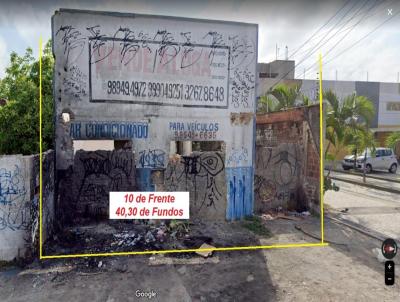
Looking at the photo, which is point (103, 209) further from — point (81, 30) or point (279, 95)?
point (279, 95)

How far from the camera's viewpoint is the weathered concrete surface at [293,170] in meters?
9.22

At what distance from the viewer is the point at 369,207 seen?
10484 millimetres

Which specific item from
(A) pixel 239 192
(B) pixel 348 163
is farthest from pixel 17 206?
(B) pixel 348 163

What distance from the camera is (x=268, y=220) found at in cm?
873

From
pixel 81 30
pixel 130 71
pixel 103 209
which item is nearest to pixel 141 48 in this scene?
pixel 130 71

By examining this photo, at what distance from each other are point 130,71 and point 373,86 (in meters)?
31.8

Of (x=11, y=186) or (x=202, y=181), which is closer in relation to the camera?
(x=11, y=186)

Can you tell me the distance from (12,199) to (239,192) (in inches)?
222

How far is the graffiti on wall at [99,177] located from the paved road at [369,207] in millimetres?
6897

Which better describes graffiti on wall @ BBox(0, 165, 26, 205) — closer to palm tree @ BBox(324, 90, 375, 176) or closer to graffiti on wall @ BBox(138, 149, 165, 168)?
graffiti on wall @ BBox(138, 149, 165, 168)

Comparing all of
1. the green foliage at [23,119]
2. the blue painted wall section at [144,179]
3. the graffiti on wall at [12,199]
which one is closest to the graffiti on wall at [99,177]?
the blue painted wall section at [144,179]

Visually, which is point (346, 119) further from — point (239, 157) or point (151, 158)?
point (151, 158)

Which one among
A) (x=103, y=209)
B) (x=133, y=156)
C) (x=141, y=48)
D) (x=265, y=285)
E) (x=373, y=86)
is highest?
(x=373, y=86)

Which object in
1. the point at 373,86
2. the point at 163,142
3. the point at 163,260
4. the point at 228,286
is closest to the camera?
the point at 228,286
